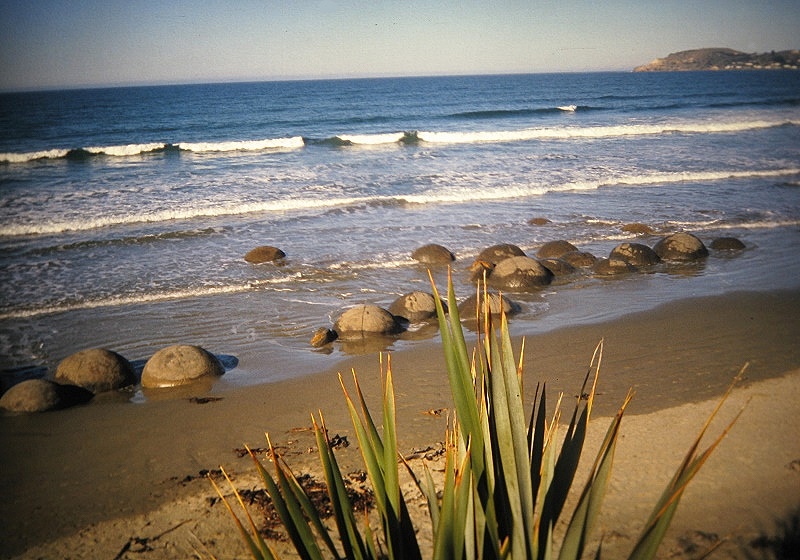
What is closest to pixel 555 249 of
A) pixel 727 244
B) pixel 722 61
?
pixel 727 244

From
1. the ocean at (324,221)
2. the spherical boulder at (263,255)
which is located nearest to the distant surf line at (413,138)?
the ocean at (324,221)

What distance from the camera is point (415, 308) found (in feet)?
30.7

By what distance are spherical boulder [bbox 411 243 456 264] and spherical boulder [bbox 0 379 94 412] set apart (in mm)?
7046

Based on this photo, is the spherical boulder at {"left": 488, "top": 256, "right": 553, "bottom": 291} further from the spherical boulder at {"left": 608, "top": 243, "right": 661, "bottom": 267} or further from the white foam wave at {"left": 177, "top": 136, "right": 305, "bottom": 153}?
the white foam wave at {"left": 177, "top": 136, "right": 305, "bottom": 153}

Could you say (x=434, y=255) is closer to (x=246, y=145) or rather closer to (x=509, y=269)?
(x=509, y=269)

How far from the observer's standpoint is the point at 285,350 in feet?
27.6

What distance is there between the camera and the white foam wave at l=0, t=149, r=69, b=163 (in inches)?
1111

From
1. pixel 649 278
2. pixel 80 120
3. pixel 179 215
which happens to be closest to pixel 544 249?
pixel 649 278

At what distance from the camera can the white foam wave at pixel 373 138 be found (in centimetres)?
3484

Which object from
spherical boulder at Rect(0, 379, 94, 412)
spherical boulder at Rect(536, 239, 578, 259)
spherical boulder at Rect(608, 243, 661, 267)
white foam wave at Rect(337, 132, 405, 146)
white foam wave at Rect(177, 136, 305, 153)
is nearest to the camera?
spherical boulder at Rect(0, 379, 94, 412)

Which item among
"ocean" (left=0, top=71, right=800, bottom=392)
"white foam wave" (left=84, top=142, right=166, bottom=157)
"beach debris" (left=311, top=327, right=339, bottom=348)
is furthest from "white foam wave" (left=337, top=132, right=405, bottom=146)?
"beach debris" (left=311, top=327, right=339, bottom=348)

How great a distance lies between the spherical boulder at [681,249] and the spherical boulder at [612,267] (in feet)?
3.70

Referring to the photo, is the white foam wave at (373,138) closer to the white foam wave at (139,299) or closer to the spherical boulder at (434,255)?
the spherical boulder at (434,255)

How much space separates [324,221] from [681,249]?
8462 mm
